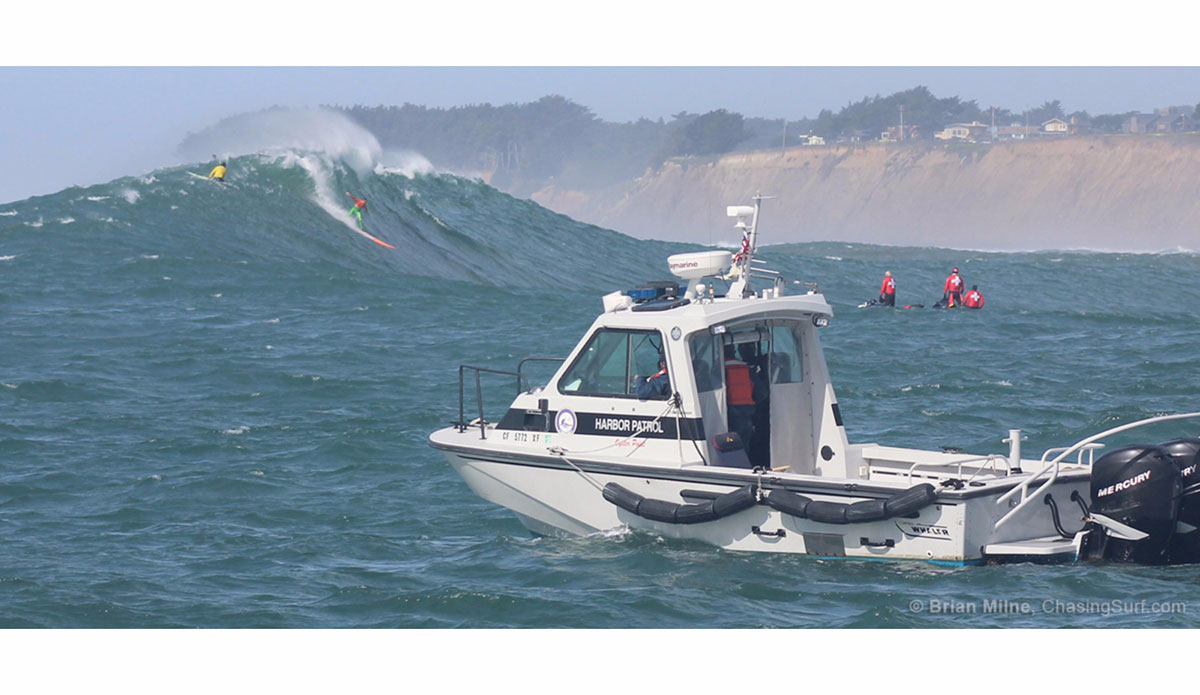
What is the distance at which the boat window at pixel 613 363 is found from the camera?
38.0 feet

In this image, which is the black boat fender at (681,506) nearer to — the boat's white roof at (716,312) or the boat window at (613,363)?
the boat window at (613,363)

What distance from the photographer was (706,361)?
11.7 metres

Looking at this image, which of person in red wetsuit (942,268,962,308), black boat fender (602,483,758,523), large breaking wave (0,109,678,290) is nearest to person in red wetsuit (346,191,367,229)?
large breaking wave (0,109,678,290)

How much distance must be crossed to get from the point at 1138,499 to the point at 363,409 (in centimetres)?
1072

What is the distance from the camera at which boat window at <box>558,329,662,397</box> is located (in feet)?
38.0

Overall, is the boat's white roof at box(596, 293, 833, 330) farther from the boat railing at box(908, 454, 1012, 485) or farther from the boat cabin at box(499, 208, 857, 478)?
the boat railing at box(908, 454, 1012, 485)

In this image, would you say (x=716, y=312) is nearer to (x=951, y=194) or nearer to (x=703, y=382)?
(x=703, y=382)

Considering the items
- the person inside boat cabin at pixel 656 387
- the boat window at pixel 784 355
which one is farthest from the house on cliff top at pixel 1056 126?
the person inside boat cabin at pixel 656 387

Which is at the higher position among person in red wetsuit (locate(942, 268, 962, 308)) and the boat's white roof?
the boat's white roof

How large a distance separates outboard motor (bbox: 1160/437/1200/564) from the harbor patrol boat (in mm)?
12

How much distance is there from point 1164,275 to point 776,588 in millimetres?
48832

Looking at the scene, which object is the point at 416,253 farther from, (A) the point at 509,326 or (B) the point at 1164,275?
(B) the point at 1164,275

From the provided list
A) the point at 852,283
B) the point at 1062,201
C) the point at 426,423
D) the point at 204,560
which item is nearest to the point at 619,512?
the point at 204,560

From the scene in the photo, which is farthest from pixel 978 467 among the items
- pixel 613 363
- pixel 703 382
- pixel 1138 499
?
pixel 613 363
